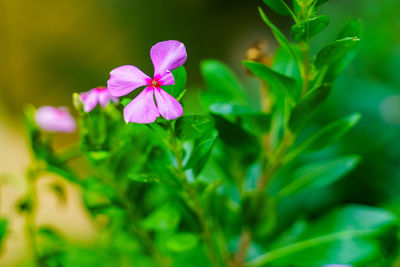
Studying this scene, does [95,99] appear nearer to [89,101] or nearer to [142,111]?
[89,101]

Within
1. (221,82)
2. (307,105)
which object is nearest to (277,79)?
(307,105)

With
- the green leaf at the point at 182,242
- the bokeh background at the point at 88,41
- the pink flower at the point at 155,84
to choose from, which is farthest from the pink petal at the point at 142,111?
the bokeh background at the point at 88,41

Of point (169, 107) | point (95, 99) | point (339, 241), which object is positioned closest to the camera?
point (169, 107)

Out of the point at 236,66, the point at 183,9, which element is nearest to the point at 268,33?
the point at 236,66

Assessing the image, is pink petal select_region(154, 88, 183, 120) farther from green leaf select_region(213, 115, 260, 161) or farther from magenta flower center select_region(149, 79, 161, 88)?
green leaf select_region(213, 115, 260, 161)

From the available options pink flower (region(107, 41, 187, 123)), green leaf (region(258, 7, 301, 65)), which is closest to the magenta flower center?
pink flower (region(107, 41, 187, 123))

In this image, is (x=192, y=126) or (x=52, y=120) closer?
(x=192, y=126)

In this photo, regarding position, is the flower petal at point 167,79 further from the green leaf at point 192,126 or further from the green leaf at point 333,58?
the green leaf at point 333,58
